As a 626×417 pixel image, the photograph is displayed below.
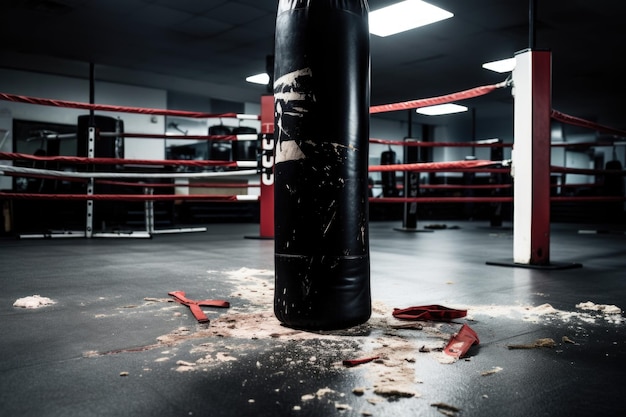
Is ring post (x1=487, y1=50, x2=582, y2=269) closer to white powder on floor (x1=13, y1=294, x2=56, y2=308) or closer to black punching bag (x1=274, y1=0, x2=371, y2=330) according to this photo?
black punching bag (x1=274, y1=0, x2=371, y2=330)

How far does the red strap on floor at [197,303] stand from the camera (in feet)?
4.90

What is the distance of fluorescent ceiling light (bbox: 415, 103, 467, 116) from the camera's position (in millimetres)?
11891

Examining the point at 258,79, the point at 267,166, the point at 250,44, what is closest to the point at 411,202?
the point at 267,166

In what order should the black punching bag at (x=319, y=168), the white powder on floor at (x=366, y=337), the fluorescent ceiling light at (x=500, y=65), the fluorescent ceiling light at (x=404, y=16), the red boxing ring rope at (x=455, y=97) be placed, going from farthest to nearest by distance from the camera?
the fluorescent ceiling light at (x=500, y=65)
the fluorescent ceiling light at (x=404, y=16)
the red boxing ring rope at (x=455, y=97)
the black punching bag at (x=319, y=168)
the white powder on floor at (x=366, y=337)

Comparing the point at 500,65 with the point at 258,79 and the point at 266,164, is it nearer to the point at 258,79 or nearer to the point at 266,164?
the point at 258,79

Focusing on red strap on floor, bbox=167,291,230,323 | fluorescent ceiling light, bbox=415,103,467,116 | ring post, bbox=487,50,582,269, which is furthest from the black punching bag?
fluorescent ceiling light, bbox=415,103,467,116

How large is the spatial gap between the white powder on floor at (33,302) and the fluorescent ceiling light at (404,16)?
18.1 ft

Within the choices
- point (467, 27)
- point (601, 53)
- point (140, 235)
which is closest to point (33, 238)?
point (140, 235)

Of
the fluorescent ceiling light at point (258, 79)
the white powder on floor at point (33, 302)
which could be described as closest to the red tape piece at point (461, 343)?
the white powder on floor at point (33, 302)

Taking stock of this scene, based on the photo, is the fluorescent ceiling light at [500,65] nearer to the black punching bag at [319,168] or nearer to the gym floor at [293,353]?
the gym floor at [293,353]

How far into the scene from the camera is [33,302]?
5.56 ft

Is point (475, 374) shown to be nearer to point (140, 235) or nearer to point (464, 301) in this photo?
point (464, 301)

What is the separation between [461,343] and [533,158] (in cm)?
187

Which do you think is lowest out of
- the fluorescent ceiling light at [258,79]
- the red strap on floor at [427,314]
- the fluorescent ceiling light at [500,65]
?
the red strap on floor at [427,314]
